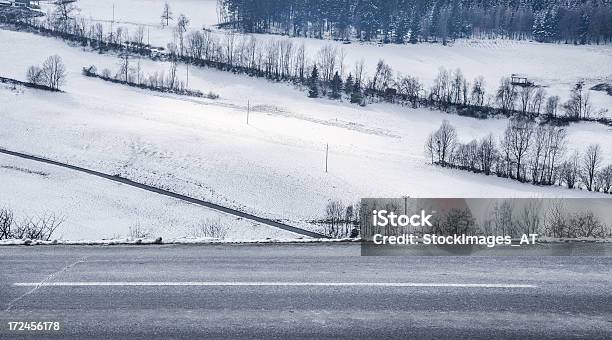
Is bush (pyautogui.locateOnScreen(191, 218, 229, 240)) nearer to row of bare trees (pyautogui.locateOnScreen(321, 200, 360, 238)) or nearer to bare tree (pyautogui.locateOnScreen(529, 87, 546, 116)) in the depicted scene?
row of bare trees (pyautogui.locateOnScreen(321, 200, 360, 238))

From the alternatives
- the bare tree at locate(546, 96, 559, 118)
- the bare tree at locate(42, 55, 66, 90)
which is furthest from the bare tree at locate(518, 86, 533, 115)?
the bare tree at locate(42, 55, 66, 90)

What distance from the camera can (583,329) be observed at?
23.9 ft

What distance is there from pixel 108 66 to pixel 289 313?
105 meters

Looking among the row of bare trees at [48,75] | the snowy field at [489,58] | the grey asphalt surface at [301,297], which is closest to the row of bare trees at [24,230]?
the grey asphalt surface at [301,297]

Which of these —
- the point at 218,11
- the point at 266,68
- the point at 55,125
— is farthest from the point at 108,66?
the point at 218,11

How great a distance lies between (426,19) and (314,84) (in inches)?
2314

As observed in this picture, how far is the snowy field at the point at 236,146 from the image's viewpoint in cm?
5256

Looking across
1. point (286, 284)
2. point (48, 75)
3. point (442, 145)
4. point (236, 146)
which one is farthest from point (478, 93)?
point (286, 284)

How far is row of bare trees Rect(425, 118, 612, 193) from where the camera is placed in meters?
61.1

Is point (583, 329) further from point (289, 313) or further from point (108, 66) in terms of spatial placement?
point (108, 66)

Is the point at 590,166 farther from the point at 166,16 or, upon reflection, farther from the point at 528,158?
the point at 166,16

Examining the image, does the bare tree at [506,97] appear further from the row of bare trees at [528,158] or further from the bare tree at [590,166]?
the bare tree at [590,166]

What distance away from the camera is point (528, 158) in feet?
226

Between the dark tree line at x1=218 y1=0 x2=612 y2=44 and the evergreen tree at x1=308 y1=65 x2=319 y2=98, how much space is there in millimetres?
34739
